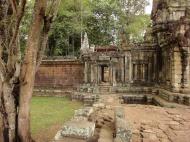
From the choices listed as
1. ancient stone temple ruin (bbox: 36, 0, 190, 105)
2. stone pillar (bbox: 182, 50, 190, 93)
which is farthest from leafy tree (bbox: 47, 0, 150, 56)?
stone pillar (bbox: 182, 50, 190, 93)

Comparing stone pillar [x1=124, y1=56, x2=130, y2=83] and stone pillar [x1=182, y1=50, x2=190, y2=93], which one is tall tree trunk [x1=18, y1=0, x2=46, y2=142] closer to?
stone pillar [x1=182, y1=50, x2=190, y2=93]

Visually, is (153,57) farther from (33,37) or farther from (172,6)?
(33,37)

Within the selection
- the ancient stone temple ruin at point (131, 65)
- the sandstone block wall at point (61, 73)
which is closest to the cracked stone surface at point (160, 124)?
the ancient stone temple ruin at point (131, 65)

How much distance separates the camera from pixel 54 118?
1105 centimetres

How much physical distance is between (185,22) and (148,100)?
5.00m

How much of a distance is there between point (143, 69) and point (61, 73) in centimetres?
648

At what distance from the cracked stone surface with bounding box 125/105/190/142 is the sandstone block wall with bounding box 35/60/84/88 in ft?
33.0

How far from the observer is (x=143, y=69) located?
63.9 ft

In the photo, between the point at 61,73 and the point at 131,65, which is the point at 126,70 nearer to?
the point at 131,65

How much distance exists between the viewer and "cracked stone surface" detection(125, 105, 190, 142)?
7141 mm

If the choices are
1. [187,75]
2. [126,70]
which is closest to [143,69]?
[126,70]

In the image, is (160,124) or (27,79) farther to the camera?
(160,124)

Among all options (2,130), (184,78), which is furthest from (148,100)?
(2,130)

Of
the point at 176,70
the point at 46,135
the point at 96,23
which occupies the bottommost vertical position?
the point at 46,135
